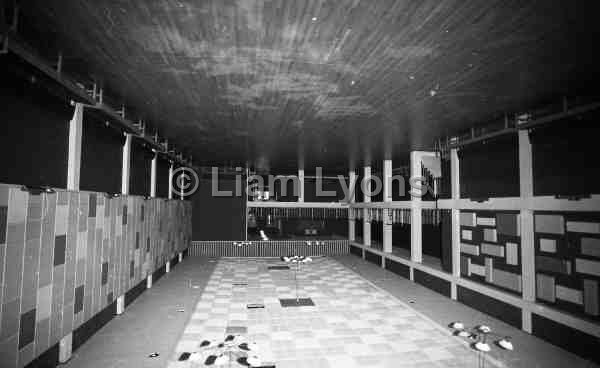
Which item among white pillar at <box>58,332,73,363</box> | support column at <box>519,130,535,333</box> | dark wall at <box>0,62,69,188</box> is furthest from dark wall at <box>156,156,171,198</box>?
support column at <box>519,130,535,333</box>

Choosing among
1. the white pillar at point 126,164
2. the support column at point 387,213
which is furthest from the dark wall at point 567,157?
the white pillar at point 126,164

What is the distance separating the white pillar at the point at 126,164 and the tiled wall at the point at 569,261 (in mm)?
8020

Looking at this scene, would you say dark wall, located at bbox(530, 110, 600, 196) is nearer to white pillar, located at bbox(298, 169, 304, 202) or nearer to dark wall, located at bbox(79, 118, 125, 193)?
dark wall, located at bbox(79, 118, 125, 193)

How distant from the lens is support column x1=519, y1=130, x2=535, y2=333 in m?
6.07

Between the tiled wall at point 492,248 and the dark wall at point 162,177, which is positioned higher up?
the dark wall at point 162,177

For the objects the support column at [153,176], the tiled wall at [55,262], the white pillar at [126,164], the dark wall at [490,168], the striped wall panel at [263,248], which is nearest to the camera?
the tiled wall at [55,262]

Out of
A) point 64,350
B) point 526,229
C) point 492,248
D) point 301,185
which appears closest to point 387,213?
point 492,248

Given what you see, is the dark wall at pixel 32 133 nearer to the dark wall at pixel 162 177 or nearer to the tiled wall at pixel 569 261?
the dark wall at pixel 162 177

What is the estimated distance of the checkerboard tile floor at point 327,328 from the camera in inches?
190

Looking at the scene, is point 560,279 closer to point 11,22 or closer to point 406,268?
point 406,268

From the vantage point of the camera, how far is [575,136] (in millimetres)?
5422

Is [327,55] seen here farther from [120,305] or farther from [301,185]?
[301,185]

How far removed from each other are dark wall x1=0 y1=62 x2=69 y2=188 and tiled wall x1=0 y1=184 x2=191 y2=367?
16.3 inches

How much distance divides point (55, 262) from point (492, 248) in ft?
24.6
